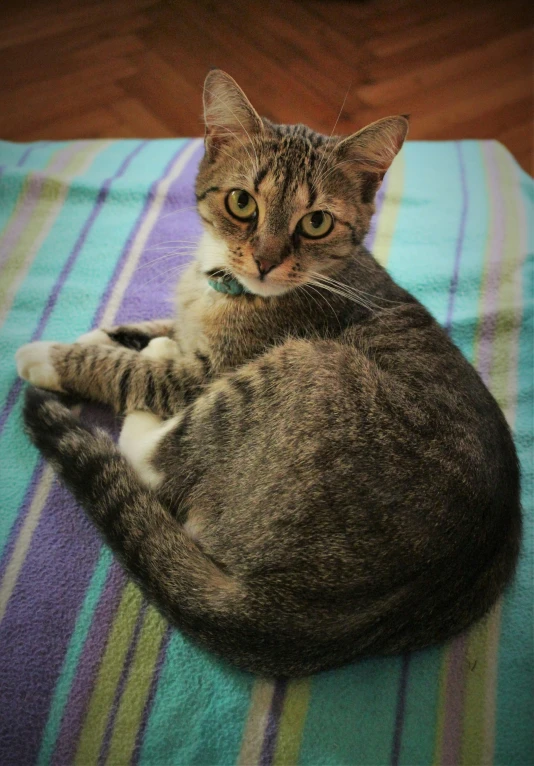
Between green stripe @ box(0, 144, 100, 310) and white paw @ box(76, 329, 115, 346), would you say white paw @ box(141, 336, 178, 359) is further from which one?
green stripe @ box(0, 144, 100, 310)

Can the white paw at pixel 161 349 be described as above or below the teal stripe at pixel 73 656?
above

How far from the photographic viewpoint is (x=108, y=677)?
4.21 feet

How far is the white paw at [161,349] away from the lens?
5.66ft

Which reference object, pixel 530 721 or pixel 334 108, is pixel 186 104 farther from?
pixel 530 721

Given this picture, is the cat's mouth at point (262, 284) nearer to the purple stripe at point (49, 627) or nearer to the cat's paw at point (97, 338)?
the cat's paw at point (97, 338)

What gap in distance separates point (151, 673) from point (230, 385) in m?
0.66

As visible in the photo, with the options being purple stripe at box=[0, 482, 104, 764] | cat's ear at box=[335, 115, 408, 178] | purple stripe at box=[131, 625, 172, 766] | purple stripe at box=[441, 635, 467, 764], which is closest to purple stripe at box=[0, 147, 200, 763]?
purple stripe at box=[0, 482, 104, 764]

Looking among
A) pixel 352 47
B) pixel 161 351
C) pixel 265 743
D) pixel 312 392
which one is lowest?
pixel 265 743

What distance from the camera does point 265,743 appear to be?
1.24 meters

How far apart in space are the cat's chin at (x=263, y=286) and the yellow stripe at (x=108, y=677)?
0.76 m

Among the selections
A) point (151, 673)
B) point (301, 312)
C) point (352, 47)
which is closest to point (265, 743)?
point (151, 673)

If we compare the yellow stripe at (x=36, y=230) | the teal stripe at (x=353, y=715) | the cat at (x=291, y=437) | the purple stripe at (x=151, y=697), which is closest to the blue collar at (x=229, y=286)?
the cat at (x=291, y=437)

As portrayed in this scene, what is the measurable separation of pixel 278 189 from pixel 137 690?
1.16 m

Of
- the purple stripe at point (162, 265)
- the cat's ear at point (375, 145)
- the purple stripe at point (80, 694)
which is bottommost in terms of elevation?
the purple stripe at point (80, 694)
